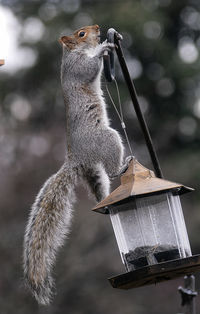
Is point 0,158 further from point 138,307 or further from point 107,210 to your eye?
point 107,210

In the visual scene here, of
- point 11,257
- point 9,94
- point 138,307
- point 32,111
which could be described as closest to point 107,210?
point 11,257

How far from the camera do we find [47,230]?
3312 millimetres

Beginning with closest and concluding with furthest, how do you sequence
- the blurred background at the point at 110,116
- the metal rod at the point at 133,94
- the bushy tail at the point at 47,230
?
the metal rod at the point at 133,94 < the bushy tail at the point at 47,230 < the blurred background at the point at 110,116

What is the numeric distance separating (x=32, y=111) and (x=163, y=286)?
4.16 metres

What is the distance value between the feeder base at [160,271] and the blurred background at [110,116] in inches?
263

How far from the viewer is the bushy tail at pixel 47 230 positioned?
3.14 meters

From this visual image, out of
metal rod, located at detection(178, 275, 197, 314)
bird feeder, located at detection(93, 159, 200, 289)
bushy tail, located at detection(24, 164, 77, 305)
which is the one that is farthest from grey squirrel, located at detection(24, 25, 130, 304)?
metal rod, located at detection(178, 275, 197, 314)

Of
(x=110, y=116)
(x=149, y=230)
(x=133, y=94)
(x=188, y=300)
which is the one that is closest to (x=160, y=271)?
(x=188, y=300)

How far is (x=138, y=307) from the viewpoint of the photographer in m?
10.5

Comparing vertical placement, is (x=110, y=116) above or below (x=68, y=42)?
above

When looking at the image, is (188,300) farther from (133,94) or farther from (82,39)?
(82,39)

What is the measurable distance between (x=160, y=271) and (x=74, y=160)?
4.89 ft

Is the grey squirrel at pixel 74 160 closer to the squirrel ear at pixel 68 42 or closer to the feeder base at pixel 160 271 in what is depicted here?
the squirrel ear at pixel 68 42

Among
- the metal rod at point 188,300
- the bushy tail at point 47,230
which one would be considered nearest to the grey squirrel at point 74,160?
the bushy tail at point 47,230
